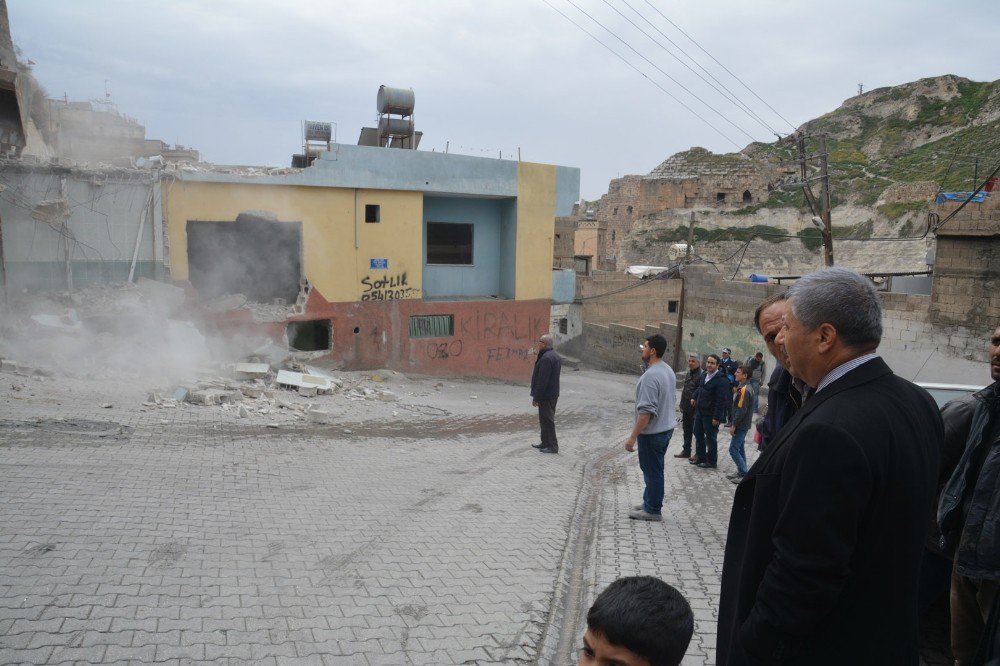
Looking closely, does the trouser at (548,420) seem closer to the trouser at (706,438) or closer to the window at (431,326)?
the trouser at (706,438)

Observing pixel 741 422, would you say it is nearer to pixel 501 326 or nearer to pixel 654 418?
pixel 654 418

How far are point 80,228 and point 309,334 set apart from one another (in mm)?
5481

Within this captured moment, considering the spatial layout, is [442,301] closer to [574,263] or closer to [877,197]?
[574,263]

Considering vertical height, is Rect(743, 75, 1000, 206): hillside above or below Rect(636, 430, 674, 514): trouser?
above

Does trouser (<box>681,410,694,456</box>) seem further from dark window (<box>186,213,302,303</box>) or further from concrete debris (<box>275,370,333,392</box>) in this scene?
dark window (<box>186,213,302,303</box>)

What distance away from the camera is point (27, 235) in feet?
44.9

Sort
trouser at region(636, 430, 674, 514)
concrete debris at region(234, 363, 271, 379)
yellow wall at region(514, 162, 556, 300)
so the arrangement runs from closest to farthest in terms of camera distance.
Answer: trouser at region(636, 430, 674, 514) → concrete debris at region(234, 363, 271, 379) → yellow wall at region(514, 162, 556, 300)

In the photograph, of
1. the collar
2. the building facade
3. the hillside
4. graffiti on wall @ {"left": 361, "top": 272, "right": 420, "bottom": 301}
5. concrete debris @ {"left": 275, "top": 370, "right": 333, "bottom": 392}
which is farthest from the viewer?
the hillside

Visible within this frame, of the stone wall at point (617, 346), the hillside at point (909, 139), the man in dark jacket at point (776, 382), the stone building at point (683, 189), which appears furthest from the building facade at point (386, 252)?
the hillside at point (909, 139)

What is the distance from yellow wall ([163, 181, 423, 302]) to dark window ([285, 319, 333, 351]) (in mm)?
752

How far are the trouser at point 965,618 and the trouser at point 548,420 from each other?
6.42 metres

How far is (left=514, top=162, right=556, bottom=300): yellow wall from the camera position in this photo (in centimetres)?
2059

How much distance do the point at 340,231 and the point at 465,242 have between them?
15.0ft

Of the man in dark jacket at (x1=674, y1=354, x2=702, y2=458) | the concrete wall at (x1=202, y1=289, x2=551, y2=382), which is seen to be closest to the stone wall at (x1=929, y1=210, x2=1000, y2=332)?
the man in dark jacket at (x1=674, y1=354, x2=702, y2=458)
